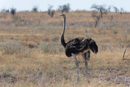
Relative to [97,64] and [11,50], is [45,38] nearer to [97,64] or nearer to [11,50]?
[11,50]

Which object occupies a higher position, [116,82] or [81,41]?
[81,41]

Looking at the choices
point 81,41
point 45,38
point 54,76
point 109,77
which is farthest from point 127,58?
point 45,38

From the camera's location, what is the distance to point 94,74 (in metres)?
6.83

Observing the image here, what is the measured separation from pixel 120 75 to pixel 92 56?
2.22 metres

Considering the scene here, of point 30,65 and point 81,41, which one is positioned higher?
point 81,41

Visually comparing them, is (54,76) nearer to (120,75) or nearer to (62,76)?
(62,76)

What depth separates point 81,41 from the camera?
6355 millimetres

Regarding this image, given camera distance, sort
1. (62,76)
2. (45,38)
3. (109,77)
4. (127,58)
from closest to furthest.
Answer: (62,76) → (109,77) → (127,58) → (45,38)

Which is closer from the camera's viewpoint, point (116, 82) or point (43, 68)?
point (116, 82)

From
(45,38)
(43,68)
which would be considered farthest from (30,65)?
(45,38)

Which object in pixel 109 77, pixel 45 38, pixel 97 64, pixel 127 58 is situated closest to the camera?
pixel 109 77

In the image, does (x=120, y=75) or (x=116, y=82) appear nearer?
(x=116, y=82)

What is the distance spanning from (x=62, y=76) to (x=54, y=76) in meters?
0.25

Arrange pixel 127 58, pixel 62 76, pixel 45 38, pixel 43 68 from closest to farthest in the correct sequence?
pixel 62 76 → pixel 43 68 → pixel 127 58 → pixel 45 38
